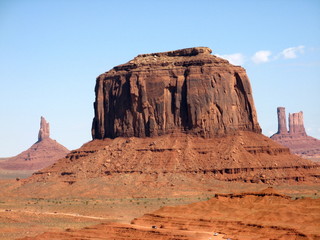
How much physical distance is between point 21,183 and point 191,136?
28772mm

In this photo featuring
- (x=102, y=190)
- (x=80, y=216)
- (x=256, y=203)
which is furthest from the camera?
(x=102, y=190)

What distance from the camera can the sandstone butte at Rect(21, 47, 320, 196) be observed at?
374 feet

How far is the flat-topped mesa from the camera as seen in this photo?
12156cm

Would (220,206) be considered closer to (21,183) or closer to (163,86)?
(163,86)

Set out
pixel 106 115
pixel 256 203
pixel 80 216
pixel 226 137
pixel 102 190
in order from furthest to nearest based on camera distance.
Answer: pixel 106 115 < pixel 226 137 < pixel 102 190 < pixel 80 216 < pixel 256 203

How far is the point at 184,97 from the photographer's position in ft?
404

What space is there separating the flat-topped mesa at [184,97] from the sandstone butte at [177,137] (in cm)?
15

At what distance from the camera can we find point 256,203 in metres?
76.2

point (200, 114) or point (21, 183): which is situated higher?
point (200, 114)

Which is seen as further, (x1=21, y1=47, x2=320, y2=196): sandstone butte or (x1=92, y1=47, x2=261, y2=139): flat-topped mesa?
(x1=92, y1=47, x2=261, y2=139): flat-topped mesa

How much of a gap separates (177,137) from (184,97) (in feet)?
20.5

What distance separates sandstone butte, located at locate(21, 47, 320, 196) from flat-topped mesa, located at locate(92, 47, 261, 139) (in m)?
0.15

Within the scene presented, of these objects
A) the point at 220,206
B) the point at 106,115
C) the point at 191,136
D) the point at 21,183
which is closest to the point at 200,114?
the point at 191,136

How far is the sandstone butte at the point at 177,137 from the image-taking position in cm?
11406
